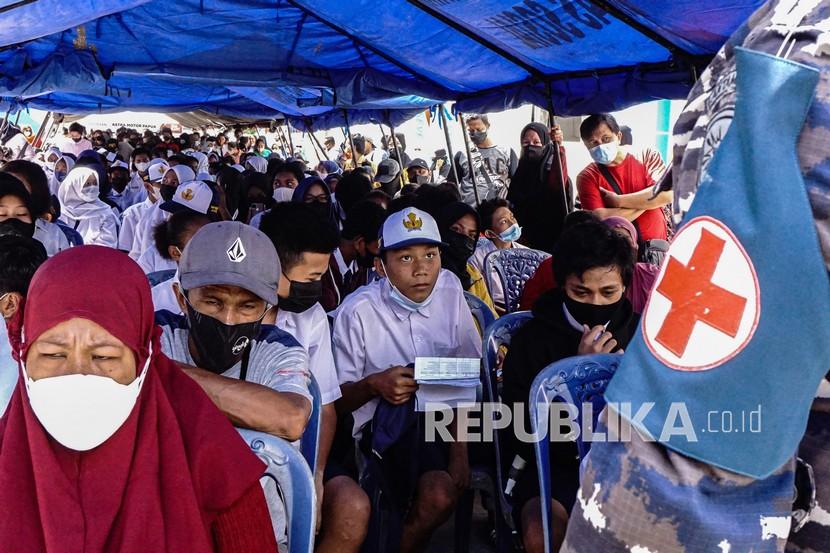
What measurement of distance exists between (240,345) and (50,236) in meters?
2.85

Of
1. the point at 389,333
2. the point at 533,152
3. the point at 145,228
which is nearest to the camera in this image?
the point at 389,333

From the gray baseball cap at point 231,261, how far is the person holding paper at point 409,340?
2.53 feet

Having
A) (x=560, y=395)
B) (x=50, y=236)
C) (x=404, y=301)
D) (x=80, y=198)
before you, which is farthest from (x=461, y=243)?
(x=80, y=198)

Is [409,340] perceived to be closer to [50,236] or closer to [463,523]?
[463,523]

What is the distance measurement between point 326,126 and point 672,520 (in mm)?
14977

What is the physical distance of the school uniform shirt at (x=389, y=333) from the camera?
118 inches

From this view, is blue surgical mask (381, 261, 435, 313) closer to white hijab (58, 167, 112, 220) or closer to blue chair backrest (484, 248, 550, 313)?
blue chair backrest (484, 248, 550, 313)

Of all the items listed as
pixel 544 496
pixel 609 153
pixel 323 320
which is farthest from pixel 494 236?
pixel 544 496

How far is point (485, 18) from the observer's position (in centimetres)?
494

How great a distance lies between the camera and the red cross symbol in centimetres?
65

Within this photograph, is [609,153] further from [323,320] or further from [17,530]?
[17,530]

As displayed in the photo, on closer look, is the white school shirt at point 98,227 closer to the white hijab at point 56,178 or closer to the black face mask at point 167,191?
the black face mask at point 167,191

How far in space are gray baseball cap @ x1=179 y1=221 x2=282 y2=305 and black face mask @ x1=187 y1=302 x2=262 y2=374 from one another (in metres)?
0.11

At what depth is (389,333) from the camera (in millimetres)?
3086
